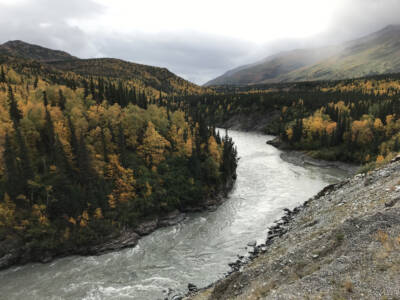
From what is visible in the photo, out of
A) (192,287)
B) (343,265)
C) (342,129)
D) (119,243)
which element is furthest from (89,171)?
(342,129)

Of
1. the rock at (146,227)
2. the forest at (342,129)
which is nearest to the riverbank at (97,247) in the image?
the rock at (146,227)

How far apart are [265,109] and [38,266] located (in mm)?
154712

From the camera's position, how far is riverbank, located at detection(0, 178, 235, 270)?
34.3 metres

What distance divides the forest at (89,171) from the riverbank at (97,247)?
1.97ft

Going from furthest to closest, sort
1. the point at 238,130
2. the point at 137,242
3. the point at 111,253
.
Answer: the point at 238,130, the point at 137,242, the point at 111,253

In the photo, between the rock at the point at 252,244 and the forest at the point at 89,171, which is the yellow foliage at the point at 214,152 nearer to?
the forest at the point at 89,171

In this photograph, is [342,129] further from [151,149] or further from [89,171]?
[89,171]

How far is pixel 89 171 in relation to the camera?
1743 inches

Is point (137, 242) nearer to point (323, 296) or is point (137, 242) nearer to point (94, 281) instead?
point (94, 281)

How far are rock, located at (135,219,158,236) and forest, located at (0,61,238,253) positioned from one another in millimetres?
989

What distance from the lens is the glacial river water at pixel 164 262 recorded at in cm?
2958

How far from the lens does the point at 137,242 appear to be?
1574 inches

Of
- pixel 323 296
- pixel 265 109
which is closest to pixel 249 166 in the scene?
pixel 323 296

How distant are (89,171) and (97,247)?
530 inches
